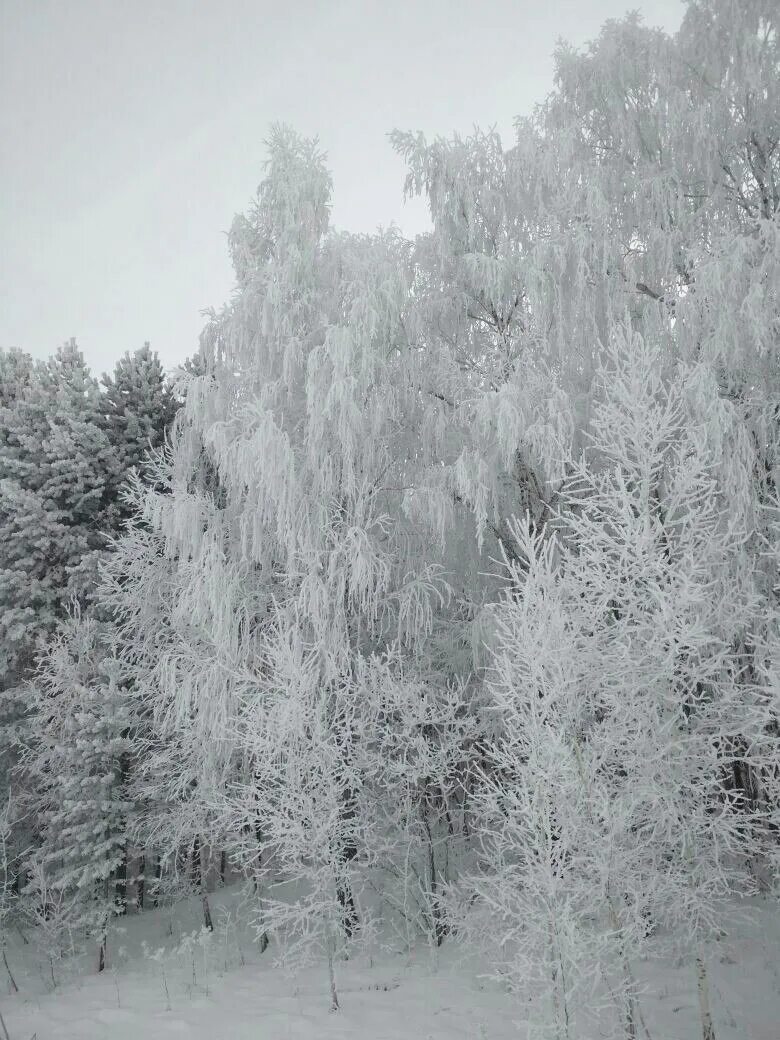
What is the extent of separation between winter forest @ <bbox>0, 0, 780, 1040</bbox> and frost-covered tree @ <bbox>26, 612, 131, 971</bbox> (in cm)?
7

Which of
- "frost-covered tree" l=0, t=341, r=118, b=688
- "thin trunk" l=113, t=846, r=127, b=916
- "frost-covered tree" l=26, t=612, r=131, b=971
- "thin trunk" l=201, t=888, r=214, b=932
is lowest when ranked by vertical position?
"thin trunk" l=201, t=888, r=214, b=932

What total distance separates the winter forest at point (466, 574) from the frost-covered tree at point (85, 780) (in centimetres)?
7

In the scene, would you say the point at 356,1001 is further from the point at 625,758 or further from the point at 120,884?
the point at 120,884

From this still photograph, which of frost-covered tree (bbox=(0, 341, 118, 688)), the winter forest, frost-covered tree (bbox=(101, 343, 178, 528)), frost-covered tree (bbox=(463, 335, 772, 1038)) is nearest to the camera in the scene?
frost-covered tree (bbox=(463, 335, 772, 1038))

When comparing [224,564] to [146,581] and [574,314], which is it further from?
[574,314]

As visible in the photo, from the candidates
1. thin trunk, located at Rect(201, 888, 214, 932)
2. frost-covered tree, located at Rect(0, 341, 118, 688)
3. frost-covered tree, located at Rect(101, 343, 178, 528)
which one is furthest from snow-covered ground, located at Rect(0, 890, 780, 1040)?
frost-covered tree, located at Rect(101, 343, 178, 528)

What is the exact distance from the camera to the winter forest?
19.4 ft

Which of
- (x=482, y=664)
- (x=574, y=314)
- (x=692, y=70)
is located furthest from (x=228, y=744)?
(x=692, y=70)

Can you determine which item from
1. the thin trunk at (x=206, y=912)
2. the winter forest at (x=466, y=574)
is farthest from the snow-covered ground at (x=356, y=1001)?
the thin trunk at (x=206, y=912)

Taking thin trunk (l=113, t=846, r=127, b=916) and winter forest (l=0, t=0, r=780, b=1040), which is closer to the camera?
winter forest (l=0, t=0, r=780, b=1040)

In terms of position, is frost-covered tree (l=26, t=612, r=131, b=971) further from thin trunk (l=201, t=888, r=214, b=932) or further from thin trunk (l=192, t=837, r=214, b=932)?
thin trunk (l=201, t=888, r=214, b=932)

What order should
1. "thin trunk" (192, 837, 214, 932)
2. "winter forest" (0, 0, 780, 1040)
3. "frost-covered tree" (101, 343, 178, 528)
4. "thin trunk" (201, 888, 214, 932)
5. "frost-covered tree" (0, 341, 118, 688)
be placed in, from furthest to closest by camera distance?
"frost-covered tree" (101, 343, 178, 528) → "frost-covered tree" (0, 341, 118, 688) → "thin trunk" (201, 888, 214, 932) → "thin trunk" (192, 837, 214, 932) → "winter forest" (0, 0, 780, 1040)

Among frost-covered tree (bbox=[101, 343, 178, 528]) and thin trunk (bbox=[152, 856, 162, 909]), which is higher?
frost-covered tree (bbox=[101, 343, 178, 528])

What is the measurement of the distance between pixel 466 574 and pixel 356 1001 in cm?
631
